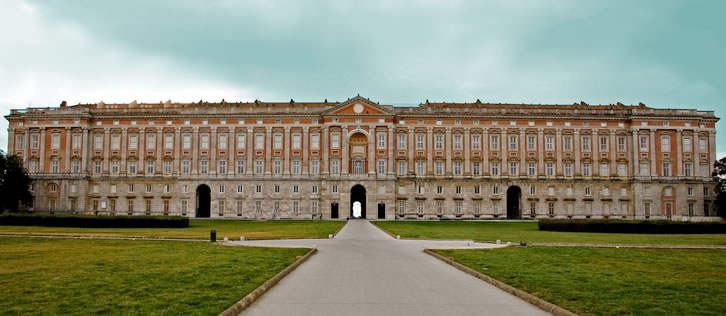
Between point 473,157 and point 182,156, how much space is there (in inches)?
1716

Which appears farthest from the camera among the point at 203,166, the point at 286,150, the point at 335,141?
the point at 203,166

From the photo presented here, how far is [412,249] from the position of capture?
3234 centimetres

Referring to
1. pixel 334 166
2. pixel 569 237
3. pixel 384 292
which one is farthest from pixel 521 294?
pixel 334 166

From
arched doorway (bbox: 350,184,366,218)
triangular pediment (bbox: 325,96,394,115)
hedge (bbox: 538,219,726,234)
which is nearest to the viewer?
hedge (bbox: 538,219,726,234)

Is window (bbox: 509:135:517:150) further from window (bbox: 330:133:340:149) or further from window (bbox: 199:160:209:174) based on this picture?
window (bbox: 199:160:209:174)

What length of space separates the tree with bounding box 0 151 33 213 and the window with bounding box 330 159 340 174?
1626 inches

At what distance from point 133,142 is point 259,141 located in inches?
762

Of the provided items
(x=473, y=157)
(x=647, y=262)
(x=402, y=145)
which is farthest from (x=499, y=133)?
(x=647, y=262)

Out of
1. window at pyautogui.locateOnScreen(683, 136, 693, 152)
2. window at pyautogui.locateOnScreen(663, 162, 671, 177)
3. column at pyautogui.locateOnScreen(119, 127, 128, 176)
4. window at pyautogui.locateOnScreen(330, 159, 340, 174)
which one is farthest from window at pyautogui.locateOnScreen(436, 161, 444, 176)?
column at pyautogui.locateOnScreen(119, 127, 128, 176)

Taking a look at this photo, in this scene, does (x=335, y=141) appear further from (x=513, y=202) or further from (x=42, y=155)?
(x=42, y=155)

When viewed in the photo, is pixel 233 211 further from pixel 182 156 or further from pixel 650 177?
pixel 650 177

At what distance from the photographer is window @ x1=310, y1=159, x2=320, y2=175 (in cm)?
8875

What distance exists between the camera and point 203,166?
89.9 metres

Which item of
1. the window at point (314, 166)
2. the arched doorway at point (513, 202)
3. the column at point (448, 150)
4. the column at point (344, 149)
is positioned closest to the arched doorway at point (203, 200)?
the window at point (314, 166)
